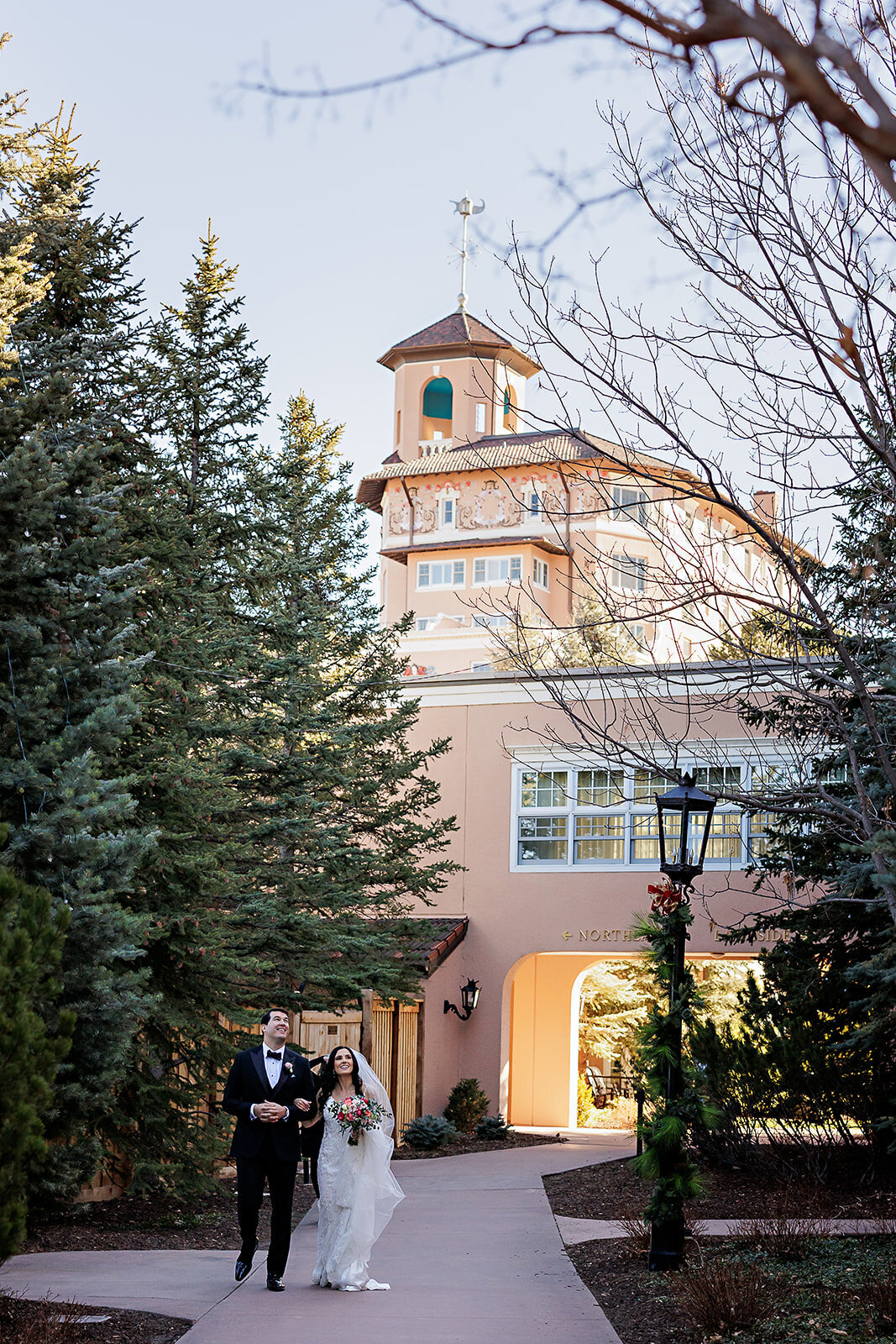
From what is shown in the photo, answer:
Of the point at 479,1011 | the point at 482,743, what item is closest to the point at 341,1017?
the point at 479,1011

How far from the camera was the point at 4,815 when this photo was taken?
32.8 feet

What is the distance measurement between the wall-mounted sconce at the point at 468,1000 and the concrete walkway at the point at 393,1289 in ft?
33.2

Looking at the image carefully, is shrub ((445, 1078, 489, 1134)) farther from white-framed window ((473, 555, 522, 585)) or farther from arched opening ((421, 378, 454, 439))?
arched opening ((421, 378, 454, 439))

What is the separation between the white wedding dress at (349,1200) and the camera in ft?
31.0

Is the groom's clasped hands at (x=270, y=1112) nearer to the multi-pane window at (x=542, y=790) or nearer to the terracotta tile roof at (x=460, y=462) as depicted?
the multi-pane window at (x=542, y=790)

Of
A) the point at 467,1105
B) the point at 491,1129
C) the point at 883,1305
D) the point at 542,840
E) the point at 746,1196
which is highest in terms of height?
the point at 542,840

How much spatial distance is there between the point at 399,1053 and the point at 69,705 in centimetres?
1326

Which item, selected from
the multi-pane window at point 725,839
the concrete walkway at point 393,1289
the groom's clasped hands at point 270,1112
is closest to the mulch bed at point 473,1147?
the multi-pane window at point 725,839

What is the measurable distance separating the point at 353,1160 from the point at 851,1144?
6004mm

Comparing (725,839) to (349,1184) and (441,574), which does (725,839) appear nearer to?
(349,1184)

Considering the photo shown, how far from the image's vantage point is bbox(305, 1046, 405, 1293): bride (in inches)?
373

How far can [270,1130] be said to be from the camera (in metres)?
9.63

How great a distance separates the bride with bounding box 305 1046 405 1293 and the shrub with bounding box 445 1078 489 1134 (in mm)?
12323

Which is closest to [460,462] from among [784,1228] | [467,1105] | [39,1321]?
[467,1105]
